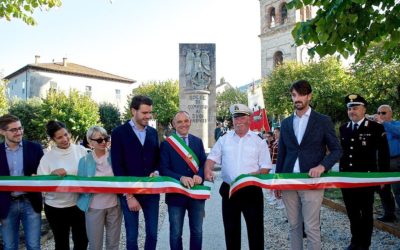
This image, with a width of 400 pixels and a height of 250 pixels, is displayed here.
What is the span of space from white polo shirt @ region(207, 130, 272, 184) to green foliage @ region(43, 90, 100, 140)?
127ft

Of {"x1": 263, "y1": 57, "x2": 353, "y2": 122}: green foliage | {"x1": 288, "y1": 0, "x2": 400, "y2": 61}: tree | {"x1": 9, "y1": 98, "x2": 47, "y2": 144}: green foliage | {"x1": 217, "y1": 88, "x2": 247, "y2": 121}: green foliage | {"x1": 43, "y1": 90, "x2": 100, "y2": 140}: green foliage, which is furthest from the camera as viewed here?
{"x1": 217, "y1": 88, "x2": 247, "y2": 121}: green foliage

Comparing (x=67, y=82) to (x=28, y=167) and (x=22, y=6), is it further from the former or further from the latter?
(x=28, y=167)

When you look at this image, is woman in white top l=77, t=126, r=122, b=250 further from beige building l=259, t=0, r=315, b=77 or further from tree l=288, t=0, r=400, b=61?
beige building l=259, t=0, r=315, b=77

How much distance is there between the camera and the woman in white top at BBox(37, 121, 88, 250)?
4.55 metres

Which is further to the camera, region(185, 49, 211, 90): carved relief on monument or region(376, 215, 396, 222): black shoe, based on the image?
region(185, 49, 211, 90): carved relief on monument

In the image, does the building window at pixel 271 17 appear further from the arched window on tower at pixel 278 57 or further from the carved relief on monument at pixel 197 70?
the carved relief on monument at pixel 197 70

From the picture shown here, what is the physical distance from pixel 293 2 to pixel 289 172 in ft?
8.48

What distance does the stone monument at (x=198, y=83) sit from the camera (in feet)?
61.9

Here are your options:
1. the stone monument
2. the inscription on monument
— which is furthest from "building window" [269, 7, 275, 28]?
the inscription on monument

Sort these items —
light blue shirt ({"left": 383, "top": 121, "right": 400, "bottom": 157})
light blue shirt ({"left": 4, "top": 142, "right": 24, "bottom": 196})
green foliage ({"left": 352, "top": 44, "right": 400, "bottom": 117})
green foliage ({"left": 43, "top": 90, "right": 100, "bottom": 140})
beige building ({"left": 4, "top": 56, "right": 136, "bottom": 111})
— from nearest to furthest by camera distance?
light blue shirt ({"left": 4, "top": 142, "right": 24, "bottom": 196})
light blue shirt ({"left": 383, "top": 121, "right": 400, "bottom": 157})
green foliage ({"left": 352, "top": 44, "right": 400, "bottom": 117})
green foliage ({"left": 43, "top": 90, "right": 100, "bottom": 140})
beige building ({"left": 4, "top": 56, "right": 136, "bottom": 111})

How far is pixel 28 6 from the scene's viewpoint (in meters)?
8.31

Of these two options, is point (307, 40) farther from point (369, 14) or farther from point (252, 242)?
point (252, 242)

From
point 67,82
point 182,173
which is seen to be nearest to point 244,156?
point 182,173

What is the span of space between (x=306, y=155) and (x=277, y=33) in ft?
172
